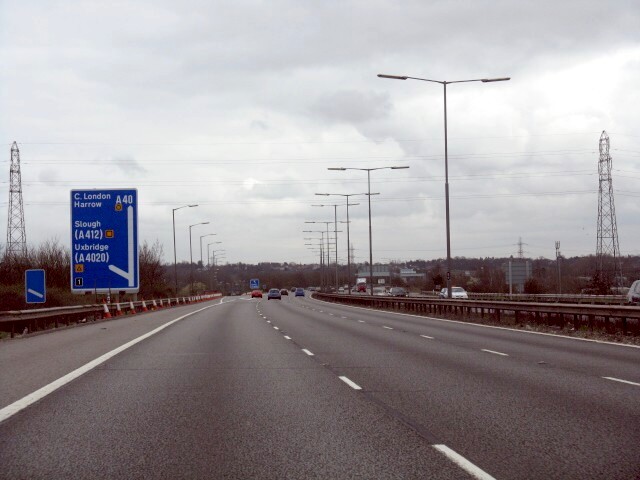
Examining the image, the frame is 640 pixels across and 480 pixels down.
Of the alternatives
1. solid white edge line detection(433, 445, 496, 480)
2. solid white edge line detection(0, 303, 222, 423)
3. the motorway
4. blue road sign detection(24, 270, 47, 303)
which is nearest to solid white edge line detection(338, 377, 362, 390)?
the motorway

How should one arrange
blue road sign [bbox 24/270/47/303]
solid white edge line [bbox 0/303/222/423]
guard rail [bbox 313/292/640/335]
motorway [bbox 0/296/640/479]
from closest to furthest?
1. motorway [bbox 0/296/640/479]
2. solid white edge line [bbox 0/303/222/423]
3. guard rail [bbox 313/292/640/335]
4. blue road sign [bbox 24/270/47/303]

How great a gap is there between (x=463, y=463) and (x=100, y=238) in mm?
34199

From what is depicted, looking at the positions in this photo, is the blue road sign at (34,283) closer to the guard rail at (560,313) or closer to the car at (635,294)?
the guard rail at (560,313)

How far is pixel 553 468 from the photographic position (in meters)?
7.32

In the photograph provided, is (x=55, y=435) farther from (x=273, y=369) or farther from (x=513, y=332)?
(x=513, y=332)

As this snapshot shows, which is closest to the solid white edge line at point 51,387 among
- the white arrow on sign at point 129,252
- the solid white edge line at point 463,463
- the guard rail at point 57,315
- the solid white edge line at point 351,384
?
the solid white edge line at point 351,384

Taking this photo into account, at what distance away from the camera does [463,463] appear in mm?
7527

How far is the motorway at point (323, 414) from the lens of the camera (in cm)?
755

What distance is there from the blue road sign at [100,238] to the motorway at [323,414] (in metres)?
19.1

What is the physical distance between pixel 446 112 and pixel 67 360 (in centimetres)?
2754

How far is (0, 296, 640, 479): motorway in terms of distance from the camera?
7547 millimetres

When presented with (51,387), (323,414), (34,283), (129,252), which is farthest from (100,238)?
(323,414)

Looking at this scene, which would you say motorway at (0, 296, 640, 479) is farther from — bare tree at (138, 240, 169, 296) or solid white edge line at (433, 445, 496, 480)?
bare tree at (138, 240, 169, 296)

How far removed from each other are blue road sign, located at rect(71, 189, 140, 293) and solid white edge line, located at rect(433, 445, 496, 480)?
109 feet
